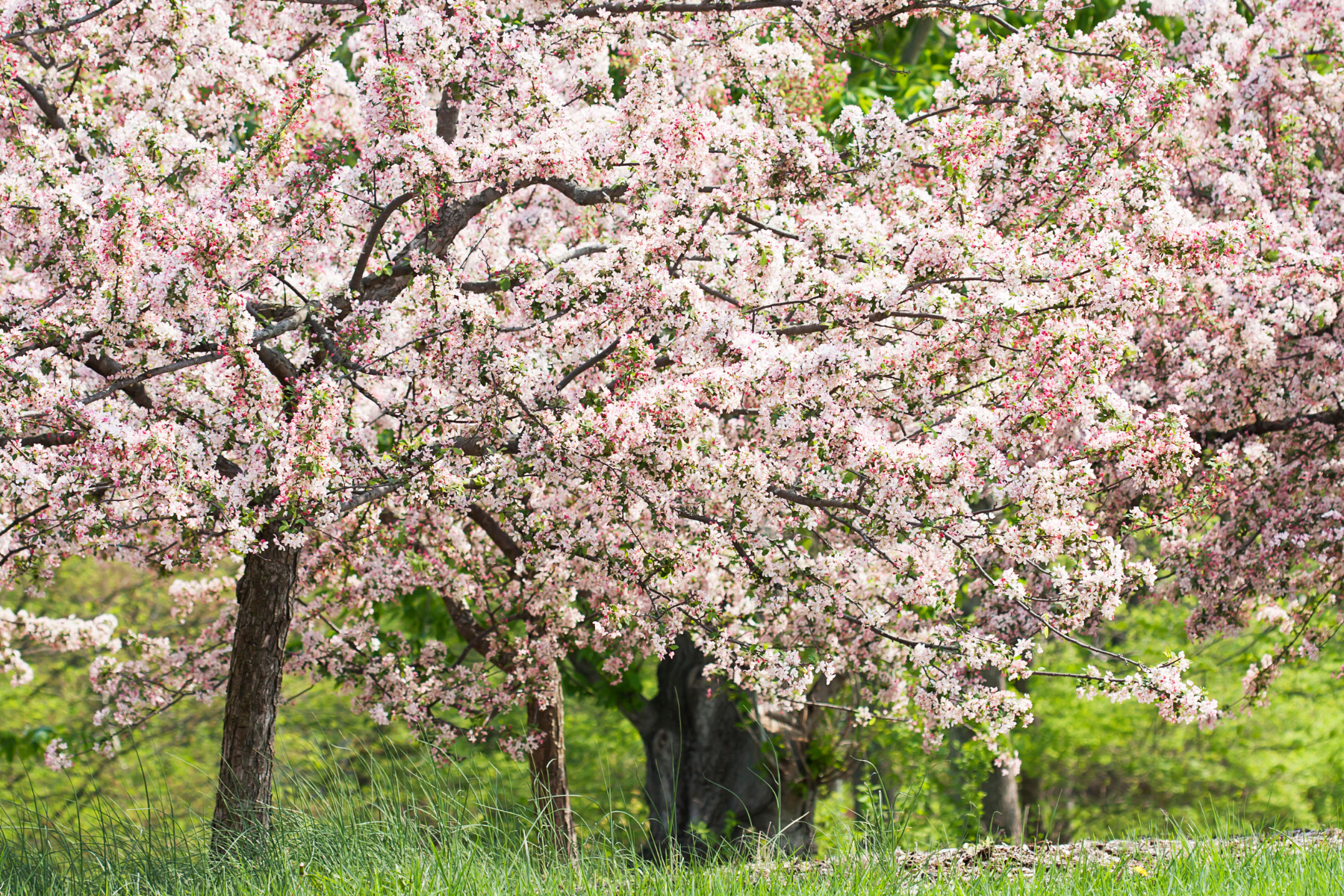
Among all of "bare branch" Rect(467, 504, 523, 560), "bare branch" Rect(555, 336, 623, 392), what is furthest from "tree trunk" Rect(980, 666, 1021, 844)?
"bare branch" Rect(555, 336, 623, 392)

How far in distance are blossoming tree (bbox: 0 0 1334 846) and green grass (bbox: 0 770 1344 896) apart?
1.96 feet

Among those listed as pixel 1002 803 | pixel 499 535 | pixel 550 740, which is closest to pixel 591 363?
pixel 499 535

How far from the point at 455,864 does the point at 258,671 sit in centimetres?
232

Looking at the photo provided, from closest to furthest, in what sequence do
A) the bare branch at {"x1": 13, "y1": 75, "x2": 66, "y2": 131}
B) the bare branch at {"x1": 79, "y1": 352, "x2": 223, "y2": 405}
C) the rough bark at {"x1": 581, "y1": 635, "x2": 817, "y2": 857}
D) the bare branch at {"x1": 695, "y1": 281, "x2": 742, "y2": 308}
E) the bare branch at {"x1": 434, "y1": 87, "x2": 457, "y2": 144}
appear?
1. the bare branch at {"x1": 79, "y1": 352, "x2": 223, "y2": 405}
2. the bare branch at {"x1": 695, "y1": 281, "x2": 742, "y2": 308}
3. the bare branch at {"x1": 13, "y1": 75, "x2": 66, "y2": 131}
4. the bare branch at {"x1": 434, "y1": 87, "x2": 457, "y2": 144}
5. the rough bark at {"x1": 581, "y1": 635, "x2": 817, "y2": 857}

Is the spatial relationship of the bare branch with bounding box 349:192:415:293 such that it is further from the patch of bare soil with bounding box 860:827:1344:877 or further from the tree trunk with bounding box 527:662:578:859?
the patch of bare soil with bounding box 860:827:1344:877

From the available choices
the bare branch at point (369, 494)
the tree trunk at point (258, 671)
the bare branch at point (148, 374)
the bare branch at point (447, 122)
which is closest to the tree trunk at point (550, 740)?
the tree trunk at point (258, 671)

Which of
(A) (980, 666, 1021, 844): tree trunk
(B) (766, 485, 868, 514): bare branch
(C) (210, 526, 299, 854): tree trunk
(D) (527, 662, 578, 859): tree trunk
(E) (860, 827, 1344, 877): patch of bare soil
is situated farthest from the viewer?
(A) (980, 666, 1021, 844): tree trunk

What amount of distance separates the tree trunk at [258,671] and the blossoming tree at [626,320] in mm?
27

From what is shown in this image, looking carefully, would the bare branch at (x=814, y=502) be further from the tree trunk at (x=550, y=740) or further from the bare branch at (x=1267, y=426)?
the bare branch at (x=1267, y=426)

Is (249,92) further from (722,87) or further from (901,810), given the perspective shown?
(901,810)

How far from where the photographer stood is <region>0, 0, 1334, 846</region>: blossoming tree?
19.4ft

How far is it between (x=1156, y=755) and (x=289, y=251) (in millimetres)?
19306

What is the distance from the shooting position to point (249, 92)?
26.1ft

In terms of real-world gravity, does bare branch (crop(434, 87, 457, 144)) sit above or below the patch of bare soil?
above
